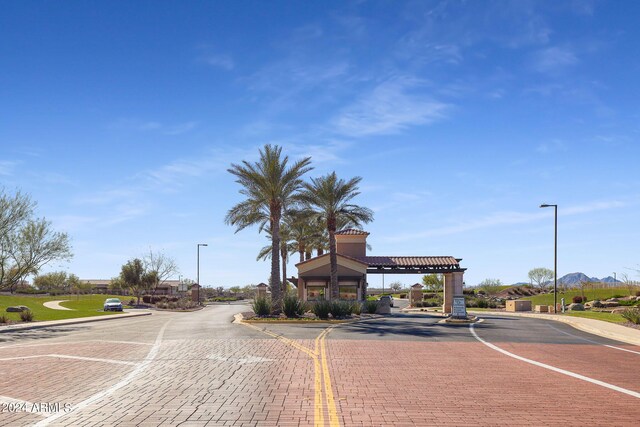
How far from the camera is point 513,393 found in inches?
437

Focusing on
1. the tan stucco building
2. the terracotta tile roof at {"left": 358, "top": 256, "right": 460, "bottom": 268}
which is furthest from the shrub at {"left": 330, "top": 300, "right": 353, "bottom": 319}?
the terracotta tile roof at {"left": 358, "top": 256, "right": 460, "bottom": 268}

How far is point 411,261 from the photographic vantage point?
183 feet

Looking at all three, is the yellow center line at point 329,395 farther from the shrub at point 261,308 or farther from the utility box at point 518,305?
the utility box at point 518,305

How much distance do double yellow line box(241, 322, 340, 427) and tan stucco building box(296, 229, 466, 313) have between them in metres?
30.4

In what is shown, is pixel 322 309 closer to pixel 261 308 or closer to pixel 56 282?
pixel 261 308

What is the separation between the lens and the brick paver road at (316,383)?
9039 millimetres

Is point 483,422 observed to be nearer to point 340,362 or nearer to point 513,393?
point 513,393

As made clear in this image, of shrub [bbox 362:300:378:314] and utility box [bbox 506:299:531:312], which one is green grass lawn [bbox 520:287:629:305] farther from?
shrub [bbox 362:300:378:314]

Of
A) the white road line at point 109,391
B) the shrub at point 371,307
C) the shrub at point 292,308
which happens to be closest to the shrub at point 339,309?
the shrub at point 292,308

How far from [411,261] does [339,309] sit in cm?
2114

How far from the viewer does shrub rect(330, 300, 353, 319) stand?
36000mm

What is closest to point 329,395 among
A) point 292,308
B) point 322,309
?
point 322,309

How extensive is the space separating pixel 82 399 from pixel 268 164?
29.7 meters

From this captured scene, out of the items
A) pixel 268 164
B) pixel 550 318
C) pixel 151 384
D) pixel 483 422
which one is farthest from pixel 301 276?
pixel 483 422
